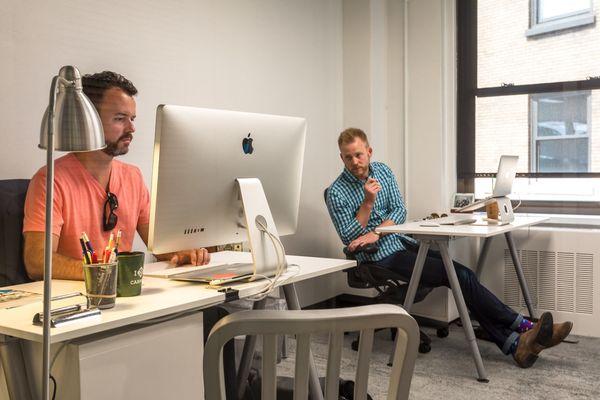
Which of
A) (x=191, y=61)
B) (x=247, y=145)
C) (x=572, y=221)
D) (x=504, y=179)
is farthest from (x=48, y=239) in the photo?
(x=572, y=221)

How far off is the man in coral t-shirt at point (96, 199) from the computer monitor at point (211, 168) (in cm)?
24

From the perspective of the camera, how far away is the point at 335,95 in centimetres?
323

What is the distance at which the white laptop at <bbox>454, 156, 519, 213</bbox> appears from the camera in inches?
117

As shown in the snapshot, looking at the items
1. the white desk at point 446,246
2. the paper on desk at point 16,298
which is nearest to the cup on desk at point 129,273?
the paper on desk at point 16,298

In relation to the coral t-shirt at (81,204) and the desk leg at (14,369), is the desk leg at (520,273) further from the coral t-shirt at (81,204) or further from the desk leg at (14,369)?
the desk leg at (14,369)

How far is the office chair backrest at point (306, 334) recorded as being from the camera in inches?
27.8

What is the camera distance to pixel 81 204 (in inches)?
64.6

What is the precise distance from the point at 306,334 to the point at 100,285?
0.67 meters

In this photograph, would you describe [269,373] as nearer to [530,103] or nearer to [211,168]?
[211,168]

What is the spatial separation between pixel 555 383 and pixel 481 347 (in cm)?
42

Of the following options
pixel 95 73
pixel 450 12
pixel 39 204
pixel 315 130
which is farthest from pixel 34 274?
pixel 450 12

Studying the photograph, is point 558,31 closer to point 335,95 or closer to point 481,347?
point 335,95

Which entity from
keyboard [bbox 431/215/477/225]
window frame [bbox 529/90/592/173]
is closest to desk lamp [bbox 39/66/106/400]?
keyboard [bbox 431/215/477/225]

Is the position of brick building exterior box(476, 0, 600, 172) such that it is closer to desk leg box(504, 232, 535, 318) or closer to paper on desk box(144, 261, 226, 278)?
desk leg box(504, 232, 535, 318)
